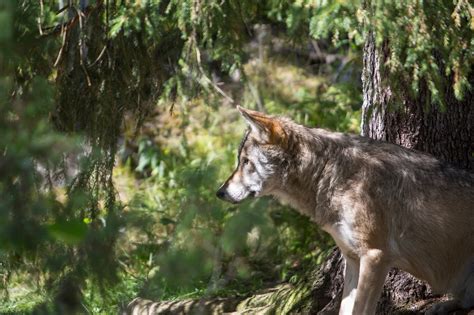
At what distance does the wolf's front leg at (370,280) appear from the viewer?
634 cm

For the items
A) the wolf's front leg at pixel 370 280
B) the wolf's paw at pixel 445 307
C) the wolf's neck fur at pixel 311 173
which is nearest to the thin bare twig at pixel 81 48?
the wolf's neck fur at pixel 311 173

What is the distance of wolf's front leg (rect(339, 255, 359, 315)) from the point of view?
22.2 ft

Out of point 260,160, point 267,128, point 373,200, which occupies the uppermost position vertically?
point 267,128

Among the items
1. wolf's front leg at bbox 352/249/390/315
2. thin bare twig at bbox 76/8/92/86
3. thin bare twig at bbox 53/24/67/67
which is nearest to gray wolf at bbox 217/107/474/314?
wolf's front leg at bbox 352/249/390/315

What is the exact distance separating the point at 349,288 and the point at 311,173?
3.38 feet

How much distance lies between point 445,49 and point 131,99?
3.30m

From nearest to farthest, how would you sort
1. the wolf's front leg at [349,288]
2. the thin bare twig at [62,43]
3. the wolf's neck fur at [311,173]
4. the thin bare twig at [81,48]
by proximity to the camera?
the wolf's neck fur at [311,173] → the wolf's front leg at [349,288] → the thin bare twig at [81,48] → the thin bare twig at [62,43]

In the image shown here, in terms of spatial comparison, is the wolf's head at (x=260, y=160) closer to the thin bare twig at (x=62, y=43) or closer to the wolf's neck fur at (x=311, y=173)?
the wolf's neck fur at (x=311, y=173)

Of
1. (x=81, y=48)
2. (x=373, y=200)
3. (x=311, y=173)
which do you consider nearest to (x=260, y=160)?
(x=311, y=173)

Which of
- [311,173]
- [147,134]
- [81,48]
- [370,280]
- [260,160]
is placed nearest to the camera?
[370,280]

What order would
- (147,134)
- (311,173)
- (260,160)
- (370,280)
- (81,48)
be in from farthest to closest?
(147,134)
(81,48)
(260,160)
(311,173)
(370,280)

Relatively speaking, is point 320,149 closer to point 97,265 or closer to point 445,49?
point 445,49

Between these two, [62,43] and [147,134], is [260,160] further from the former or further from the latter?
[147,134]

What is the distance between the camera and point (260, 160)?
696cm
